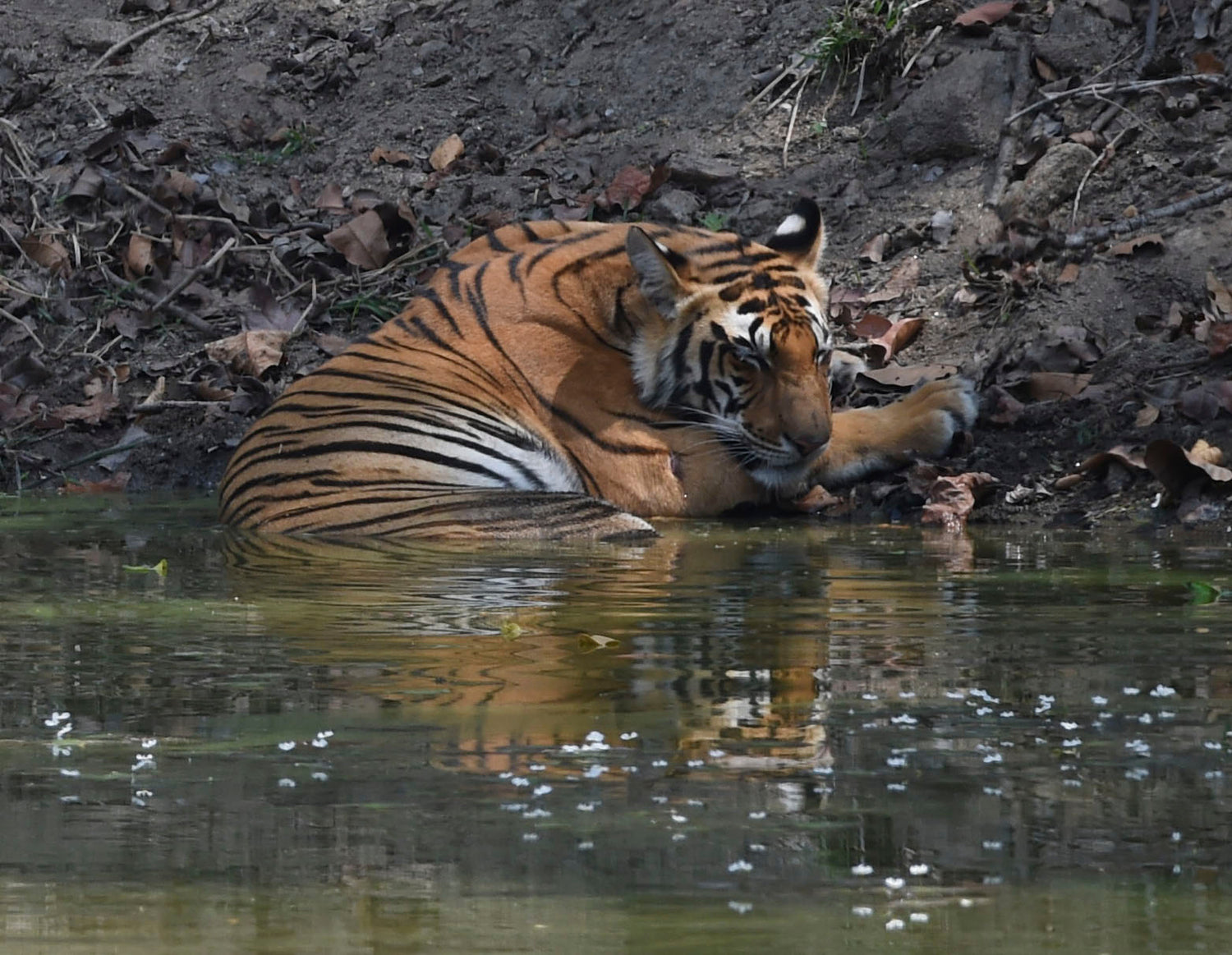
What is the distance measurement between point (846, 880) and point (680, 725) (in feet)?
2.87

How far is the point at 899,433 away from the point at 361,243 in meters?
3.74

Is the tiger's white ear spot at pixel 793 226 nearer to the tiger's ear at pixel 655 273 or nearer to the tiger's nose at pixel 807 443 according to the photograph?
the tiger's ear at pixel 655 273

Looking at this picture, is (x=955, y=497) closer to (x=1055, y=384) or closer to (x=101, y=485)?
(x=1055, y=384)

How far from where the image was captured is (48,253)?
9.99m

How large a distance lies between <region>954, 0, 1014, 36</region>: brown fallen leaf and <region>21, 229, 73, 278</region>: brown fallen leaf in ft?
15.3

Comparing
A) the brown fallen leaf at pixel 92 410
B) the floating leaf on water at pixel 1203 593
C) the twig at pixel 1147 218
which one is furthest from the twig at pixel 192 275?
the floating leaf on water at pixel 1203 593

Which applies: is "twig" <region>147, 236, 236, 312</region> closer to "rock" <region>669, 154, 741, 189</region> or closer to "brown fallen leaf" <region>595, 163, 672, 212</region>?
"brown fallen leaf" <region>595, 163, 672, 212</region>

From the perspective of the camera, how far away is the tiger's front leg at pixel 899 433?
269 inches

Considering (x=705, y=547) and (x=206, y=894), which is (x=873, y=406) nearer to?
(x=705, y=547)

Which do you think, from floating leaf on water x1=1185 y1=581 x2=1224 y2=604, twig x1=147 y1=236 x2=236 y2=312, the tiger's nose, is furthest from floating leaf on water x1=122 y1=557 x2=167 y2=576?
twig x1=147 y1=236 x2=236 y2=312

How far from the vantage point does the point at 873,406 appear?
25.2 feet

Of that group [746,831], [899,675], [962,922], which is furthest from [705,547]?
[962,922]

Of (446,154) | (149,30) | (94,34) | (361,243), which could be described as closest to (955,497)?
(361,243)

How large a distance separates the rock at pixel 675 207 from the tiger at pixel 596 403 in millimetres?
1873
